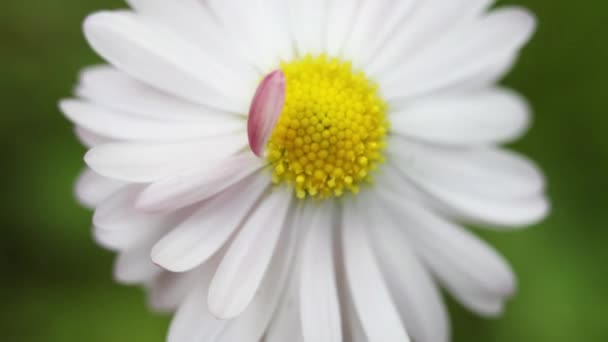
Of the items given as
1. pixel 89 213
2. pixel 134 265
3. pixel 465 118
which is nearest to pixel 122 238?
pixel 134 265

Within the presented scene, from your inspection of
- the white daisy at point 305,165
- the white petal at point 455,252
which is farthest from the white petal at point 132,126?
the white petal at point 455,252

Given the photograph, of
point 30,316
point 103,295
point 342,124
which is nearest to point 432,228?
point 342,124

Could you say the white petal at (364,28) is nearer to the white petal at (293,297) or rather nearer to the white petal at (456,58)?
the white petal at (456,58)

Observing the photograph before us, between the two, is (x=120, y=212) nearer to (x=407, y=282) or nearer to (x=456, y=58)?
(x=407, y=282)

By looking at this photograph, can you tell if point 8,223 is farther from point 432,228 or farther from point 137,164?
point 432,228

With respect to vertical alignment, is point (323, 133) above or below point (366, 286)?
above
